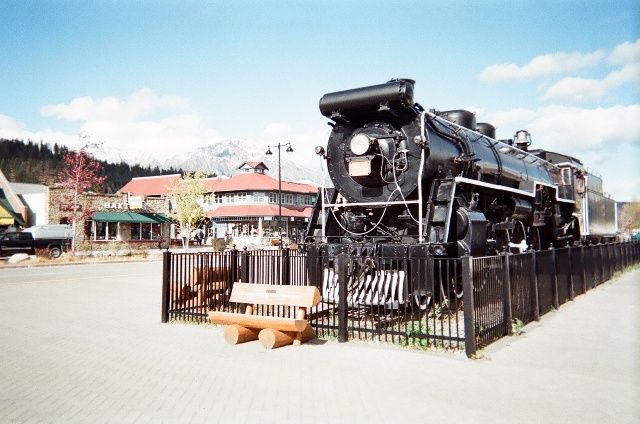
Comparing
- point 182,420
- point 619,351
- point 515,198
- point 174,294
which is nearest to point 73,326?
point 174,294

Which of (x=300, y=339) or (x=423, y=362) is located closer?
(x=423, y=362)

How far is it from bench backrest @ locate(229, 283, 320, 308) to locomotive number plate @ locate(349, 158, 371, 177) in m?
2.68

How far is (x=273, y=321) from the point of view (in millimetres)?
6914

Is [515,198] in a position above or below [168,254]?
above

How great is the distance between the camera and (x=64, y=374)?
584 centimetres

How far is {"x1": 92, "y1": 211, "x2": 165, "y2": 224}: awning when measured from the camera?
1574 inches

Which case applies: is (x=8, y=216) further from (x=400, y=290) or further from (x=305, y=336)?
(x=400, y=290)

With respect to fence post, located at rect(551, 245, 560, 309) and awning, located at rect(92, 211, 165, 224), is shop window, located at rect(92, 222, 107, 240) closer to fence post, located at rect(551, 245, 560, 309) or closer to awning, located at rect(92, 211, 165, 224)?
awning, located at rect(92, 211, 165, 224)

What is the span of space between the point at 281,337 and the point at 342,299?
1106mm

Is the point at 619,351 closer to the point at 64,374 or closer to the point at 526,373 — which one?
the point at 526,373

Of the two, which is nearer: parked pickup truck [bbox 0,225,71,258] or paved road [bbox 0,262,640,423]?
paved road [bbox 0,262,640,423]

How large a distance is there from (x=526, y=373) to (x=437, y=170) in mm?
4283

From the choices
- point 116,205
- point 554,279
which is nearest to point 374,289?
point 554,279

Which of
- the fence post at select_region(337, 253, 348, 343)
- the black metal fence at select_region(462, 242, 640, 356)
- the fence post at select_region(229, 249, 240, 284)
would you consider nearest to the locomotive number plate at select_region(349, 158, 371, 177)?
→ the fence post at select_region(337, 253, 348, 343)
